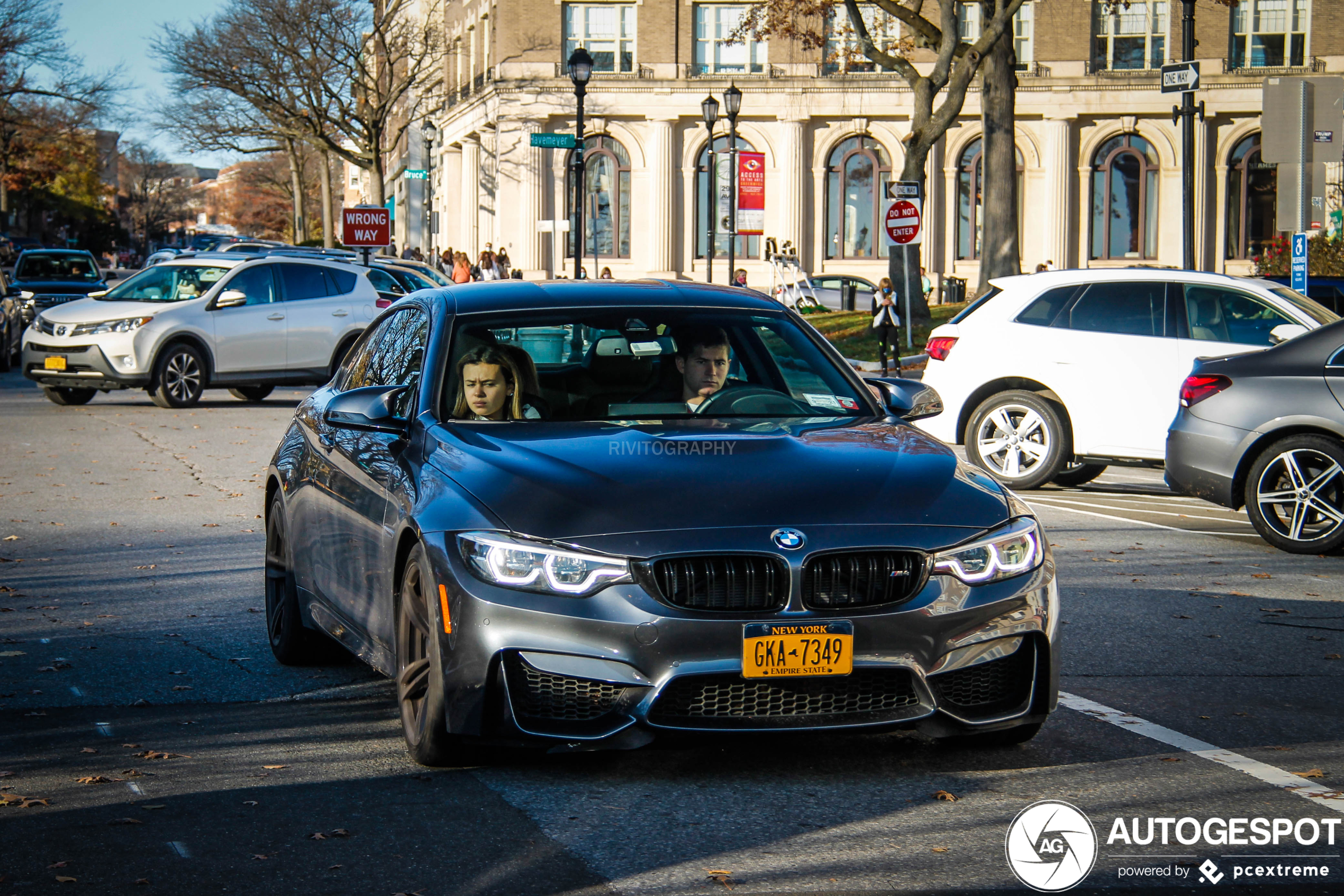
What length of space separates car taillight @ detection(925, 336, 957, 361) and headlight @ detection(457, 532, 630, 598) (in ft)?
32.7

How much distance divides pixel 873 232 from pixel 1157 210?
10.6 m

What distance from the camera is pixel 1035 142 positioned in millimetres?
61312

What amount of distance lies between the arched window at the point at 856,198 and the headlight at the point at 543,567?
58.5 m

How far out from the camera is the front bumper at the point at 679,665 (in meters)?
4.73

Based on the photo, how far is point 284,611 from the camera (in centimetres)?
697

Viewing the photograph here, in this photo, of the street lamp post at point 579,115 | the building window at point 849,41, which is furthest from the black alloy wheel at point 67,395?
the building window at point 849,41

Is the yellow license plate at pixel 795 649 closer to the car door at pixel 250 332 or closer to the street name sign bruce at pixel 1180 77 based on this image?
the car door at pixel 250 332

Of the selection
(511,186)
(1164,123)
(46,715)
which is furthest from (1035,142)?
(46,715)

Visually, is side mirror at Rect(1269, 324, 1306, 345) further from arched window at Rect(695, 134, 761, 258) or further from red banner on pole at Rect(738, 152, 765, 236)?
arched window at Rect(695, 134, 761, 258)

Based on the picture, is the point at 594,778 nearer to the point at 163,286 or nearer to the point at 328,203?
the point at 163,286

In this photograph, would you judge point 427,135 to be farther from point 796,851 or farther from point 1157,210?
point 796,851

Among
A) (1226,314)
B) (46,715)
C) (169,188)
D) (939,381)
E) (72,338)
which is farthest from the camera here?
(169,188)

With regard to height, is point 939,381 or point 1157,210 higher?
point 1157,210

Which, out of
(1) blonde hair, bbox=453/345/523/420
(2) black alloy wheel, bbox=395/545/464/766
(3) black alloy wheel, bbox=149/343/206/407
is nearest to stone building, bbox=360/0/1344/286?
(3) black alloy wheel, bbox=149/343/206/407
